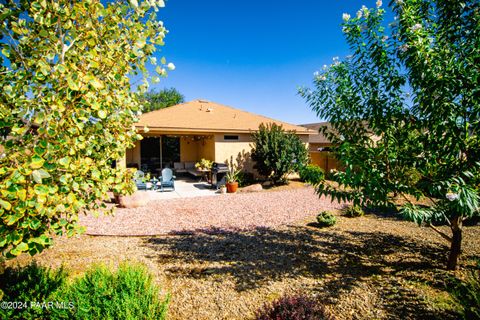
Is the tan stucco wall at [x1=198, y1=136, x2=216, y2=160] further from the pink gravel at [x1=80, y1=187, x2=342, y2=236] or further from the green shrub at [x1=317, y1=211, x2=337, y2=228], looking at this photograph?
the green shrub at [x1=317, y1=211, x2=337, y2=228]

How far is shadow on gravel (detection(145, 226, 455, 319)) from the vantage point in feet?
12.9

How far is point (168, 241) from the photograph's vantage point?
20.5ft

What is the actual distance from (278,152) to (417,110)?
9666 millimetres

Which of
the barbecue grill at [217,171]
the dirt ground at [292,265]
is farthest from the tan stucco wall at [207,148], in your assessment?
the dirt ground at [292,265]

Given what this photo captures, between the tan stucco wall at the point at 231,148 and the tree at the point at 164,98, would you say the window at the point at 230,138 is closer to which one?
the tan stucco wall at the point at 231,148

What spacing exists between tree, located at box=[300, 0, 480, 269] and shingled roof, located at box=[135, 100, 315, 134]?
1056 cm

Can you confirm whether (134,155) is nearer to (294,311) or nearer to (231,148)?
(231,148)

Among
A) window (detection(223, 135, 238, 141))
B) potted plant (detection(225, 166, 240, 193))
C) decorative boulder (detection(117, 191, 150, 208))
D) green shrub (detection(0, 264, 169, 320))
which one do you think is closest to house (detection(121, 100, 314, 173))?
window (detection(223, 135, 238, 141))

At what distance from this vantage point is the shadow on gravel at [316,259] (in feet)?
12.9

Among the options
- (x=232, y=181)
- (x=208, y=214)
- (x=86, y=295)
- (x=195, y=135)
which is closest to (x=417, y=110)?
Answer: (x=86, y=295)

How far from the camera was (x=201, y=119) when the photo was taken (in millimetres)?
16531

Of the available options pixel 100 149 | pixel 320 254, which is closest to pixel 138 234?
pixel 100 149

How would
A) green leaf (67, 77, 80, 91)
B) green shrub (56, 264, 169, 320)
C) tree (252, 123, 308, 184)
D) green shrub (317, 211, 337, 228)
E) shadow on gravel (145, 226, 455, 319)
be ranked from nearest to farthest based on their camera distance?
green leaf (67, 77, 80, 91)
green shrub (56, 264, 169, 320)
shadow on gravel (145, 226, 455, 319)
green shrub (317, 211, 337, 228)
tree (252, 123, 308, 184)

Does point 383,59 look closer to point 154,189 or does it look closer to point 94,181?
point 94,181
